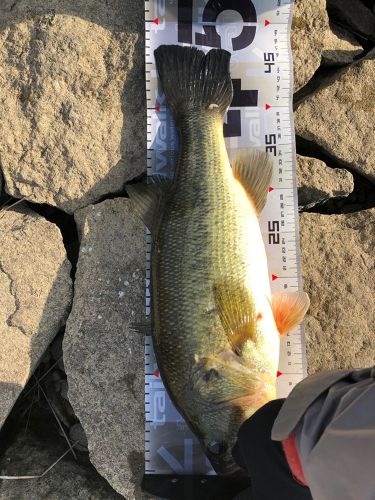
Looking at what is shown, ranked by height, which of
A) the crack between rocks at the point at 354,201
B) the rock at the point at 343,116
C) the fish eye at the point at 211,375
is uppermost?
the rock at the point at 343,116

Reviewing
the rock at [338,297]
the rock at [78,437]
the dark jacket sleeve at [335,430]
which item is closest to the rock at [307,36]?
the rock at [338,297]

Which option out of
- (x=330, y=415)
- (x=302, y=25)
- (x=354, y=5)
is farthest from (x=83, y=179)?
(x=354, y=5)

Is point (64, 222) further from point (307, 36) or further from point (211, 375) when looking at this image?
point (307, 36)

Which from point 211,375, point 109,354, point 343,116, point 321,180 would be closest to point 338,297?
point 321,180

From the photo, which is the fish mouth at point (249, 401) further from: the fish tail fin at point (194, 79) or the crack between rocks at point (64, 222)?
the fish tail fin at point (194, 79)

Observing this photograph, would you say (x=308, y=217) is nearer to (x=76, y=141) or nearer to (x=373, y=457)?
(x=76, y=141)

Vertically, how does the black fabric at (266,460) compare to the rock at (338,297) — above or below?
below
